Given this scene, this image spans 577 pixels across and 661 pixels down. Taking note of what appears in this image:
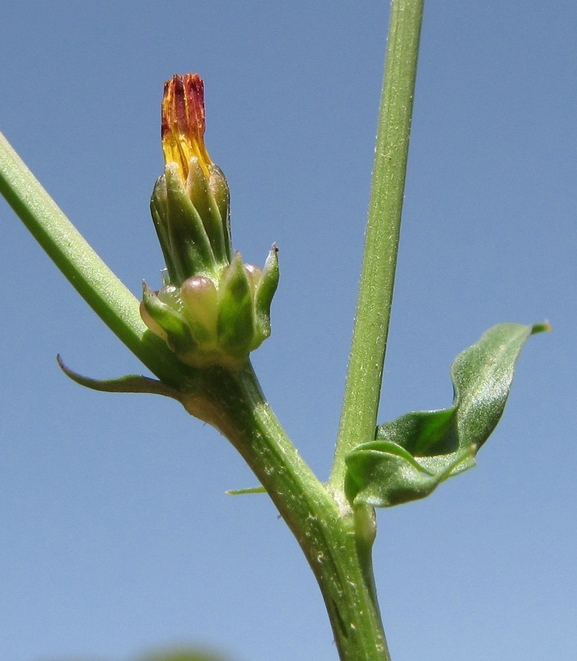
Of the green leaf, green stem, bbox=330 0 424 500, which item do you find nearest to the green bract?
green stem, bbox=330 0 424 500

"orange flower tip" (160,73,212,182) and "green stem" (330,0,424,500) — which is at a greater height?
"orange flower tip" (160,73,212,182)

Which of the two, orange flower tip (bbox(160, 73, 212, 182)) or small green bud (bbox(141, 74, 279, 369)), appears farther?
orange flower tip (bbox(160, 73, 212, 182))

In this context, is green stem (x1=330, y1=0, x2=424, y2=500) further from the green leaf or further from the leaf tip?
the leaf tip

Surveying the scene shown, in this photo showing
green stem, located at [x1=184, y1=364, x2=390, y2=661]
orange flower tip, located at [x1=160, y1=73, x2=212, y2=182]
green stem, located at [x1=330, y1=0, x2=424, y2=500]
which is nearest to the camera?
green stem, located at [x1=184, y1=364, x2=390, y2=661]

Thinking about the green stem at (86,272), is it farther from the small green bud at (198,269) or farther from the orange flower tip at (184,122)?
the orange flower tip at (184,122)

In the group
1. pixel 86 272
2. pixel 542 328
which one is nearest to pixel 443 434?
pixel 542 328

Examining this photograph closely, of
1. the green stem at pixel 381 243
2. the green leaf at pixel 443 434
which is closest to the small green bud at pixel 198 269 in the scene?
the green stem at pixel 381 243
